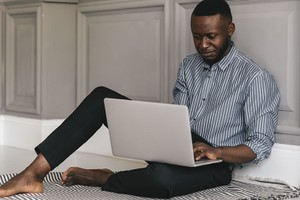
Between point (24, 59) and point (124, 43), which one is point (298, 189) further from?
point (24, 59)

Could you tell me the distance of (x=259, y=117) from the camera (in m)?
2.30

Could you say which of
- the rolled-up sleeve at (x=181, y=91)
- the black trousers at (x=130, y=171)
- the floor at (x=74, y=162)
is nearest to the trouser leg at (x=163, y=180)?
the black trousers at (x=130, y=171)

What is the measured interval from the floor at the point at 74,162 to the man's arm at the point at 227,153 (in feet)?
2.45

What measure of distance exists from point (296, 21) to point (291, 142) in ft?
1.31

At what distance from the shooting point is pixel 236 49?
243 cm

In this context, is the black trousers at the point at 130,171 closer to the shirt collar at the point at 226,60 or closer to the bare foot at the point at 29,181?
the bare foot at the point at 29,181

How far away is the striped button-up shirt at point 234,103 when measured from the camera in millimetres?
2301

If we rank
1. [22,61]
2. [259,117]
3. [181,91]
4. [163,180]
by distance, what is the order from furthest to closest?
[22,61]
[181,91]
[259,117]
[163,180]

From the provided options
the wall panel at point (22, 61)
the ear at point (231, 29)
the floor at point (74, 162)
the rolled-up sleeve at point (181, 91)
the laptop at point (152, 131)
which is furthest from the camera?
the wall panel at point (22, 61)

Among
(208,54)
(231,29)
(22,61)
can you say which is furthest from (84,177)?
(22,61)

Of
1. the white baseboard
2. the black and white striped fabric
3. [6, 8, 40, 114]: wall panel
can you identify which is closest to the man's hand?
the black and white striped fabric

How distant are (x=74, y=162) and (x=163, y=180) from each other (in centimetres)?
103

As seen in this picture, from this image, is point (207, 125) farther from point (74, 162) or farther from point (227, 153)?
point (74, 162)

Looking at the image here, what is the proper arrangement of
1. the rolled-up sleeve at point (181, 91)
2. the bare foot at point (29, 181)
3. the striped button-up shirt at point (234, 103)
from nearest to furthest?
the bare foot at point (29, 181), the striped button-up shirt at point (234, 103), the rolled-up sleeve at point (181, 91)
